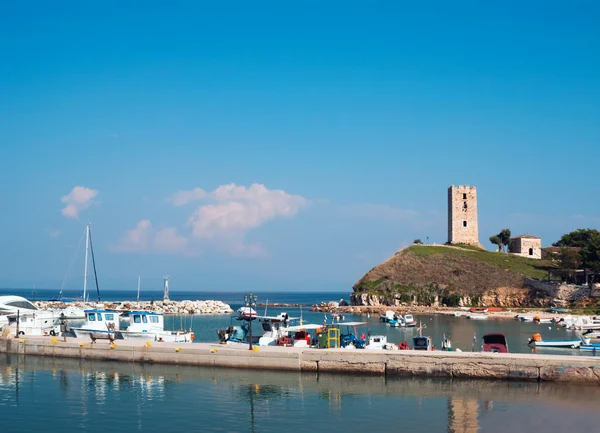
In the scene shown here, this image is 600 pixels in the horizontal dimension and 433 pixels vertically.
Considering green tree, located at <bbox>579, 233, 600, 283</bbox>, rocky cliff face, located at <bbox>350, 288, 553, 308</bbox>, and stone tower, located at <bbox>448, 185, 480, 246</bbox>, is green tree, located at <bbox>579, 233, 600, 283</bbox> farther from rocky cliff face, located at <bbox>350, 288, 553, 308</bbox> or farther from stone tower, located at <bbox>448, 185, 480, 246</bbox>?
A: stone tower, located at <bbox>448, 185, 480, 246</bbox>

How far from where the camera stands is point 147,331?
46656 millimetres

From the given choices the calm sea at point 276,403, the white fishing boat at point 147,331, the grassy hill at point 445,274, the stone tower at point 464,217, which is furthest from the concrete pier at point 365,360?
the stone tower at point 464,217

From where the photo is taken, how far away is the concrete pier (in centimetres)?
3138

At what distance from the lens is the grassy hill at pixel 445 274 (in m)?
121

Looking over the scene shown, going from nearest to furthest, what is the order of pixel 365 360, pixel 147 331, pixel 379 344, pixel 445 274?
1. pixel 365 360
2. pixel 379 344
3. pixel 147 331
4. pixel 445 274

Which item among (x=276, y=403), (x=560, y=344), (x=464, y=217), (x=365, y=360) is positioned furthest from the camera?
(x=464, y=217)

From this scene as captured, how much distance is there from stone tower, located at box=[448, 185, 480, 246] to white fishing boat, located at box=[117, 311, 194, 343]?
346ft

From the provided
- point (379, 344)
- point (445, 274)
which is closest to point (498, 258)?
point (445, 274)

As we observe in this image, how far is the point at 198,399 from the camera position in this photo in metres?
28.8

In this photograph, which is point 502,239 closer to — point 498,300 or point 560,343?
point 498,300

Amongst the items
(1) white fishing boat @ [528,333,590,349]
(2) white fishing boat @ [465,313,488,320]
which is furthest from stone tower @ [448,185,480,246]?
(1) white fishing boat @ [528,333,590,349]

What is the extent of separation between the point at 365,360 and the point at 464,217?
116m

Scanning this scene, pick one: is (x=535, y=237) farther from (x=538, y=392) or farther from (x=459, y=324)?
(x=538, y=392)

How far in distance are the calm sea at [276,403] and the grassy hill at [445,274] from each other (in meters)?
90.5
